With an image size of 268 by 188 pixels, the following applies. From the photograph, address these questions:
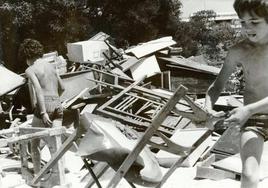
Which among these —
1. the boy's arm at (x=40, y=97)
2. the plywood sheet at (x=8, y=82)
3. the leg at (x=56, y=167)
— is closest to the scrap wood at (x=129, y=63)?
the plywood sheet at (x=8, y=82)

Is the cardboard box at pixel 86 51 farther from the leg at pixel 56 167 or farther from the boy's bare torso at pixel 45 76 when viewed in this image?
the leg at pixel 56 167

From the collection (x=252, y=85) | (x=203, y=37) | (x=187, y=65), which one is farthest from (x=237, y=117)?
(x=203, y=37)

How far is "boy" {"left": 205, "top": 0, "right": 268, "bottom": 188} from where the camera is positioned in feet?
8.64

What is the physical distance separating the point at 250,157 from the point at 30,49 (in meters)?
3.56

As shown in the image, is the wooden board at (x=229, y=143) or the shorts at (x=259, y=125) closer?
the shorts at (x=259, y=125)

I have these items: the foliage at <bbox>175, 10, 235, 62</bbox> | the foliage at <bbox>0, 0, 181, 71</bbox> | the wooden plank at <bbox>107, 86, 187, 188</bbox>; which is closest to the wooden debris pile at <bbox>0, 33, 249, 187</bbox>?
the wooden plank at <bbox>107, 86, 187, 188</bbox>

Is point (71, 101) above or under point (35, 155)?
under

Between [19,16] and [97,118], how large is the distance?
60.7 ft

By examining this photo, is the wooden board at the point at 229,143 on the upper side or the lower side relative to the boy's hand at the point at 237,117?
lower

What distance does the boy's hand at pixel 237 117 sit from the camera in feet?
8.30

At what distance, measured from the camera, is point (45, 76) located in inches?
227

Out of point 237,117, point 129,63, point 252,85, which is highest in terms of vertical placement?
point 252,85

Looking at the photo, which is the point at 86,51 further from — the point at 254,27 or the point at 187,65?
the point at 254,27

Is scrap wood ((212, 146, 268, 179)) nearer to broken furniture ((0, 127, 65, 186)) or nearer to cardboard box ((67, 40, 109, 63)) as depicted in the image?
broken furniture ((0, 127, 65, 186))
